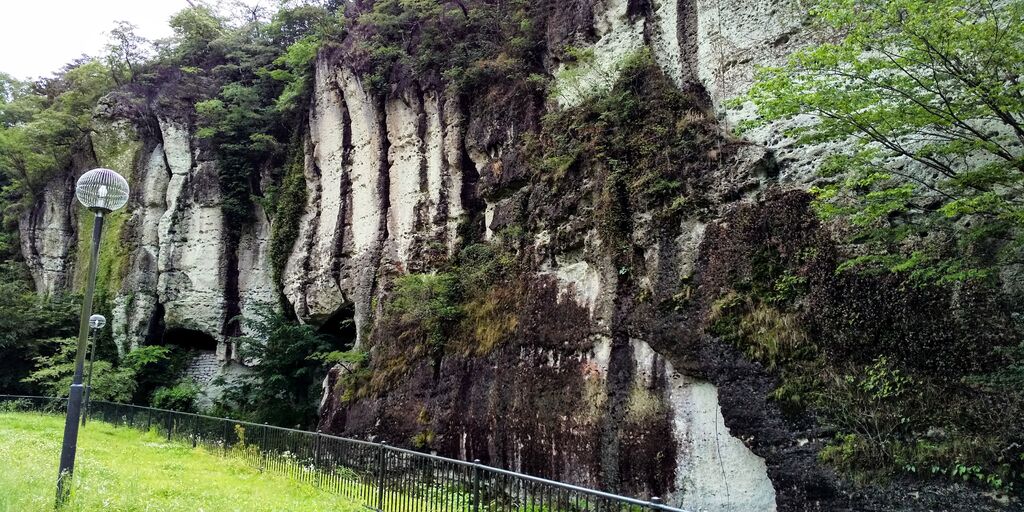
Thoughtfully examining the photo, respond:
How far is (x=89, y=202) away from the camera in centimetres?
812

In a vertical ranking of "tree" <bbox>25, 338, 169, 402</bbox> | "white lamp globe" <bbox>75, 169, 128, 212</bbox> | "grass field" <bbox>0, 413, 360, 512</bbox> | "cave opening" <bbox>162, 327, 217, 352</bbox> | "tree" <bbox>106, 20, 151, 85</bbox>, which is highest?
"tree" <bbox>106, 20, 151, 85</bbox>

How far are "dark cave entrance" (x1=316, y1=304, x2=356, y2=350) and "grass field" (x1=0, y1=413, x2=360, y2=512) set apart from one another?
322 inches

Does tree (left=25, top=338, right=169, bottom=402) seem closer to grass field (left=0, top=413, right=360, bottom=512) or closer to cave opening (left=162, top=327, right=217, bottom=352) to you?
cave opening (left=162, top=327, right=217, bottom=352)

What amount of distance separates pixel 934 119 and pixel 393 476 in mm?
8367

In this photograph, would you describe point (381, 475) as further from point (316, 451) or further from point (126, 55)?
point (126, 55)

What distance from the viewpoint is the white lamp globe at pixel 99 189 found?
8062mm

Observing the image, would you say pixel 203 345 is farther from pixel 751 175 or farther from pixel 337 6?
pixel 751 175

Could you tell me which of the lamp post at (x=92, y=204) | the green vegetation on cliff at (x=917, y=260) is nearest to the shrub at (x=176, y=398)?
the lamp post at (x=92, y=204)

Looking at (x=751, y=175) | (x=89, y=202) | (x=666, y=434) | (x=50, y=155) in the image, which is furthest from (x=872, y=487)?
(x=50, y=155)

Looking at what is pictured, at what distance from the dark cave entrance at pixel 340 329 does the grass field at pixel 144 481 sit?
8.17 metres

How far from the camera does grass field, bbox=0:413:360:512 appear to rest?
7.45 m

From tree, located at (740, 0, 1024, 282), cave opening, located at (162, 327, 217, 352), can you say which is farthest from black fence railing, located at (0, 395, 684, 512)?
cave opening, located at (162, 327, 217, 352)

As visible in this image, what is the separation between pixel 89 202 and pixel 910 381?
11015mm

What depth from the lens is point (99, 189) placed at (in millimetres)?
8086
